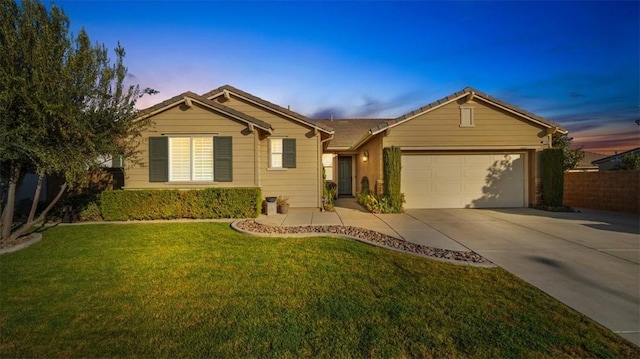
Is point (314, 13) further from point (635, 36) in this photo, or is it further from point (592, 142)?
point (592, 142)

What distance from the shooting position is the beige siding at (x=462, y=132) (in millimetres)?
11148

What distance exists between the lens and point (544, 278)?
399 centimetres

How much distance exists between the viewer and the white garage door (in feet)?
37.6

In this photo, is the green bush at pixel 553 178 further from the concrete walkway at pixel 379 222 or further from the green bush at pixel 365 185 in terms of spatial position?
the green bush at pixel 365 185

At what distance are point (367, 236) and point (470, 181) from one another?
7.25 metres

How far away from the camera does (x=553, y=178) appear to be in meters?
10.6

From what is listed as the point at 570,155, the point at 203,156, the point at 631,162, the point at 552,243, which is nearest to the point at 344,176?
the point at 203,156

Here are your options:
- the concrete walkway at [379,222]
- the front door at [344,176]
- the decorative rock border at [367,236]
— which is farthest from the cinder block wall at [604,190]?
the front door at [344,176]

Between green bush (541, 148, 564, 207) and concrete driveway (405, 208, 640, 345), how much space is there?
1030 mm

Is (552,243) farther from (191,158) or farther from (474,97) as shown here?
(191,158)

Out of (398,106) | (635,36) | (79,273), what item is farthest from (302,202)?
(398,106)

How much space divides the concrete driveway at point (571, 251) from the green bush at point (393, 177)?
958 millimetres

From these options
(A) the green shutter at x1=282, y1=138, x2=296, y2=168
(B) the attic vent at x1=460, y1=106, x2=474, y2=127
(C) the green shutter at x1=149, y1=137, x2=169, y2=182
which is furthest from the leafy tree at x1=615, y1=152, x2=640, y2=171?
(C) the green shutter at x1=149, y1=137, x2=169, y2=182

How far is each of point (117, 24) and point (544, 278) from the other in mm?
A: 11022
